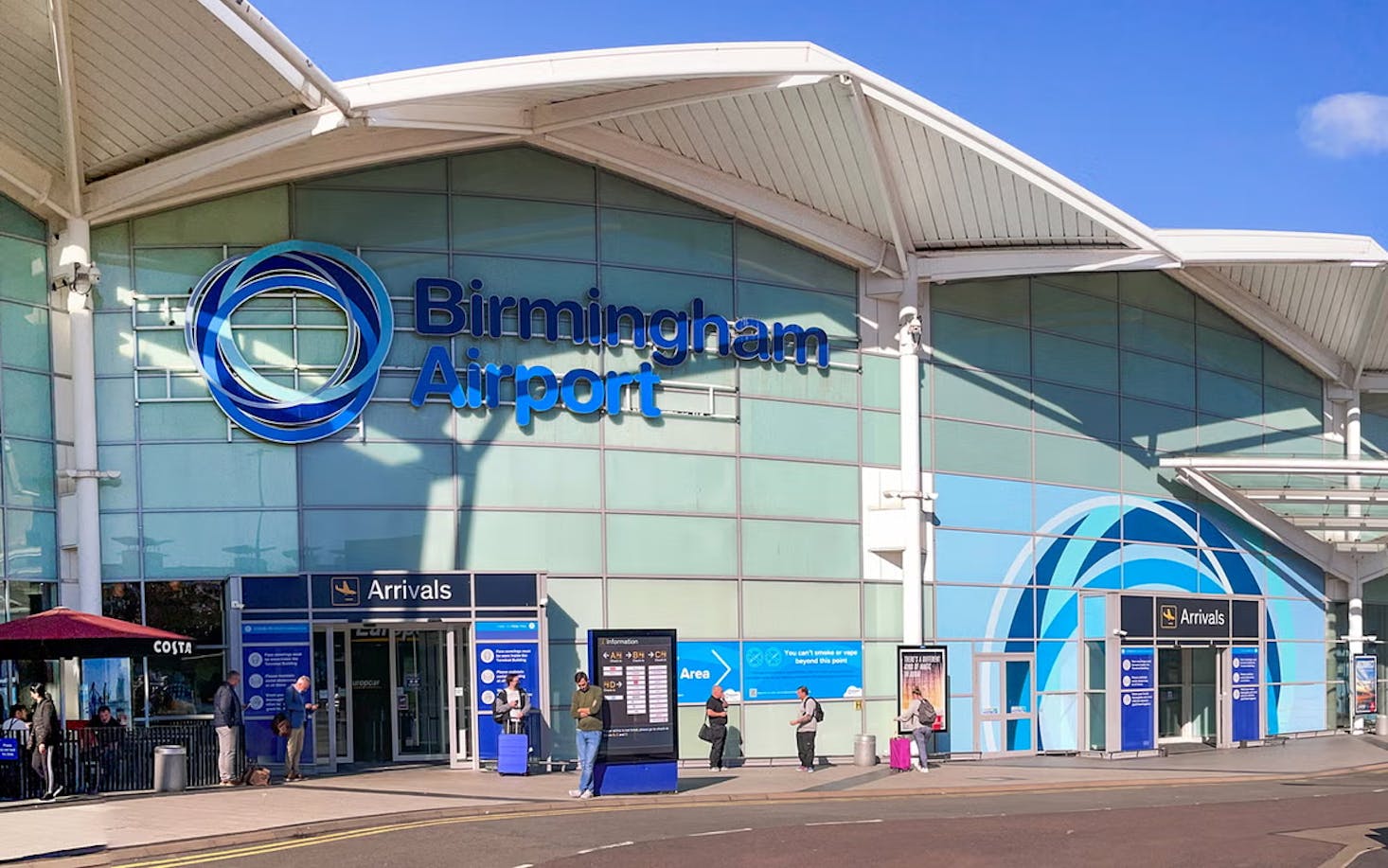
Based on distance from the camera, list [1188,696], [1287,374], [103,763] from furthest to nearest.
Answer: [1287,374] < [1188,696] < [103,763]

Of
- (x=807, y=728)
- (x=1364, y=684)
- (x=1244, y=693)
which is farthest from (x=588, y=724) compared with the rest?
(x=1364, y=684)

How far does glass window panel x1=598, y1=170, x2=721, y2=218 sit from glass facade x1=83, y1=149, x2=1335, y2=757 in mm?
47

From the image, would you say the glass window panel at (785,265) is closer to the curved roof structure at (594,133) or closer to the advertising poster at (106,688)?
the curved roof structure at (594,133)

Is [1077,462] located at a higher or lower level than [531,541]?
higher

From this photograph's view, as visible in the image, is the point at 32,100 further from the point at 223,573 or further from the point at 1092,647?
the point at 1092,647

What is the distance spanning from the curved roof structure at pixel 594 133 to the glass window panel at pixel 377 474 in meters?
4.53

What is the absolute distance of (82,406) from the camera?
81.4 feet

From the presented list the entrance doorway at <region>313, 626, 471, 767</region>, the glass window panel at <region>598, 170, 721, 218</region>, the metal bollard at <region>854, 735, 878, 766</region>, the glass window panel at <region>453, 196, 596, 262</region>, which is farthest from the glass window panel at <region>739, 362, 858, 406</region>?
the entrance doorway at <region>313, 626, 471, 767</region>

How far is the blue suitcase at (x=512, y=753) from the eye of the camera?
2462 cm

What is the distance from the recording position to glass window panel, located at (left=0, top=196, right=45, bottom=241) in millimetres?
24534

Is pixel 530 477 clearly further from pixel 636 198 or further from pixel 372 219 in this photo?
pixel 636 198

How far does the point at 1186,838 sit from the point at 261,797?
11.7m

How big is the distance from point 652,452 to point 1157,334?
1327 centimetres

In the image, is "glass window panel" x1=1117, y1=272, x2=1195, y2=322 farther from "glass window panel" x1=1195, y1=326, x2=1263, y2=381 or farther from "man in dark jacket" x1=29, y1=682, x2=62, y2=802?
"man in dark jacket" x1=29, y1=682, x2=62, y2=802
